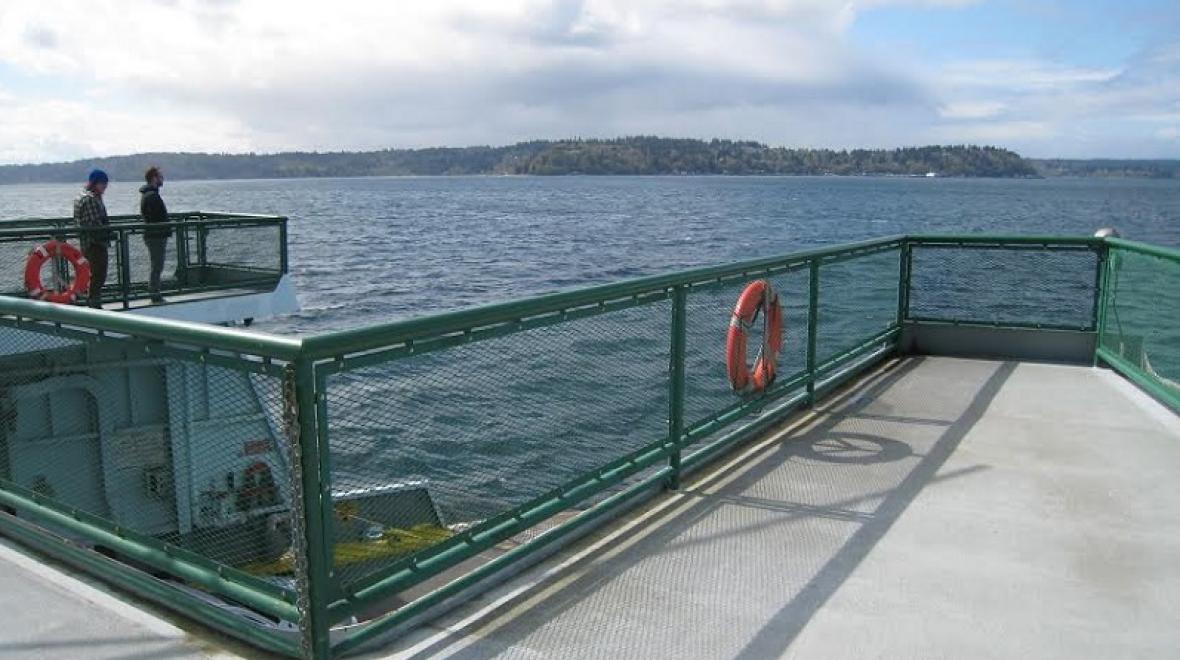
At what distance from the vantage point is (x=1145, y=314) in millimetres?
8453

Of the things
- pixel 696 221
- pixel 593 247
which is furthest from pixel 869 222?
pixel 593 247

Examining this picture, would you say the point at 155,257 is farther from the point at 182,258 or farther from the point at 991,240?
the point at 991,240

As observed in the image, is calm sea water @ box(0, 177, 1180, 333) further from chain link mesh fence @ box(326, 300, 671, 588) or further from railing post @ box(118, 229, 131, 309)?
chain link mesh fence @ box(326, 300, 671, 588)

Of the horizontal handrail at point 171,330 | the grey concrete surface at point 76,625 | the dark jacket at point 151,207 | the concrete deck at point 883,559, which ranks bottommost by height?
the concrete deck at point 883,559

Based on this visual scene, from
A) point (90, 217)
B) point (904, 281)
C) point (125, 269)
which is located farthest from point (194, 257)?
point (904, 281)

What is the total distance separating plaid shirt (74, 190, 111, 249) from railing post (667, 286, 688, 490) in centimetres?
846

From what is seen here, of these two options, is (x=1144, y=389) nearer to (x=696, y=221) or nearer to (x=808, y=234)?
(x=808, y=234)

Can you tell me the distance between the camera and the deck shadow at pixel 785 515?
401 cm

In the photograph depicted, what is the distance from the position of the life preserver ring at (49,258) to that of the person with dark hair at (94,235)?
1.01 ft

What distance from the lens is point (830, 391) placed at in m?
8.33

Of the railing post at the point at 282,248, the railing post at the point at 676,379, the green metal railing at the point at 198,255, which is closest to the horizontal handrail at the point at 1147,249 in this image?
the railing post at the point at 676,379

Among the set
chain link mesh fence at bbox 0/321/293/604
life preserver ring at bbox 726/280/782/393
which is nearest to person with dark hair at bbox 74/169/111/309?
chain link mesh fence at bbox 0/321/293/604

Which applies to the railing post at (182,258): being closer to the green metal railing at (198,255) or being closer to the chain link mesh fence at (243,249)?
the green metal railing at (198,255)

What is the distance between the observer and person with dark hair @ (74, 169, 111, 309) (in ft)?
38.1
